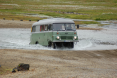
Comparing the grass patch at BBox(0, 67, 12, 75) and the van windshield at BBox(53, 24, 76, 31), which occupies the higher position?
the van windshield at BBox(53, 24, 76, 31)

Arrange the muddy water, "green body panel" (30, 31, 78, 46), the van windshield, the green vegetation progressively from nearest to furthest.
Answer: "green body panel" (30, 31, 78, 46)
the van windshield
the muddy water
the green vegetation

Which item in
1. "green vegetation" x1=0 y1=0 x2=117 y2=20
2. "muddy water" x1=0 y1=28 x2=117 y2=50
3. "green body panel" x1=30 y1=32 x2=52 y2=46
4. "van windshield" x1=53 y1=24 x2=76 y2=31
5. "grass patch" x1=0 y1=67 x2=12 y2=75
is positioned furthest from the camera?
"green vegetation" x1=0 y1=0 x2=117 y2=20

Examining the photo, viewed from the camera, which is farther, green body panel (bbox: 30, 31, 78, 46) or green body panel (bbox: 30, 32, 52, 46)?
green body panel (bbox: 30, 32, 52, 46)

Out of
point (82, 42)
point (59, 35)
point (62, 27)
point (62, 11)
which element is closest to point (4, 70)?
point (59, 35)

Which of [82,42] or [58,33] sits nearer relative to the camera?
[58,33]

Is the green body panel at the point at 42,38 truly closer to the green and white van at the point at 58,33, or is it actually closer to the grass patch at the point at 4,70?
the green and white van at the point at 58,33

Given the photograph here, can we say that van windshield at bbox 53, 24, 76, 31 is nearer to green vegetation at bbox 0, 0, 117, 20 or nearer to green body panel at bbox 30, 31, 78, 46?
green body panel at bbox 30, 31, 78, 46

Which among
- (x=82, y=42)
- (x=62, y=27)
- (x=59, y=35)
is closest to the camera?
(x=59, y=35)

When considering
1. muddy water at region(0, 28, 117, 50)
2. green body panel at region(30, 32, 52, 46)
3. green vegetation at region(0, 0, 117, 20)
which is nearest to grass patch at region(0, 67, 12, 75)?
green body panel at region(30, 32, 52, 46)

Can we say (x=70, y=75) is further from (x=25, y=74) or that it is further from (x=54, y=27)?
(x=54, y=27)

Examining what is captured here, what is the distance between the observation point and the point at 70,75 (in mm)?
10797

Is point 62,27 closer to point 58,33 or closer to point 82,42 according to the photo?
point 58,33

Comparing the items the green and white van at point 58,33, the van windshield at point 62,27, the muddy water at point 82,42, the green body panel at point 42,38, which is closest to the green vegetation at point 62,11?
the muddy water at point 82,42

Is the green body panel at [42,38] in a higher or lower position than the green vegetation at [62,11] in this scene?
lower
